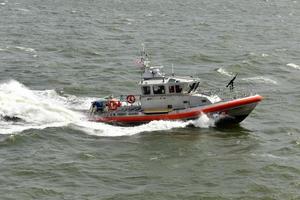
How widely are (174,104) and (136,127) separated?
3.35 metres

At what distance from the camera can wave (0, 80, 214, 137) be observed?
140 feet

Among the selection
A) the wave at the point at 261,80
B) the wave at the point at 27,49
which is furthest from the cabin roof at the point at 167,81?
the wave at the point at 27,49

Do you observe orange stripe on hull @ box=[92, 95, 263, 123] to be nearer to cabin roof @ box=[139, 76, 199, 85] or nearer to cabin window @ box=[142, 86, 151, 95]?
cabin window @ box=[142, 86, 151, 95]

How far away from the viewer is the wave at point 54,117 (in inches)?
1685

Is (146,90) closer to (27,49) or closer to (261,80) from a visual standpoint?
(261,80)

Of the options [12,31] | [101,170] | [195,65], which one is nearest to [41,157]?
[101,170]

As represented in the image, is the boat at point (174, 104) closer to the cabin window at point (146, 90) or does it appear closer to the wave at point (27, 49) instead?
the cabin window at point (146, 90)

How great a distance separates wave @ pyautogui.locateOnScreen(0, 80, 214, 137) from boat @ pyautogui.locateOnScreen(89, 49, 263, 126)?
547 millimetres

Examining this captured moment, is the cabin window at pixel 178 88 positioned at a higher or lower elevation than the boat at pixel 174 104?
higher

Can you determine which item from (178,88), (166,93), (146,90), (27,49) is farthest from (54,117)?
(27,49)

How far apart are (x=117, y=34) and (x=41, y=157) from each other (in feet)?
153

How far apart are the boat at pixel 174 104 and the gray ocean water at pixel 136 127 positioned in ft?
2.60

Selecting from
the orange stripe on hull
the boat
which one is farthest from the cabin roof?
the orange stripe on hull

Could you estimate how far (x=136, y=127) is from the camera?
43.6 m
